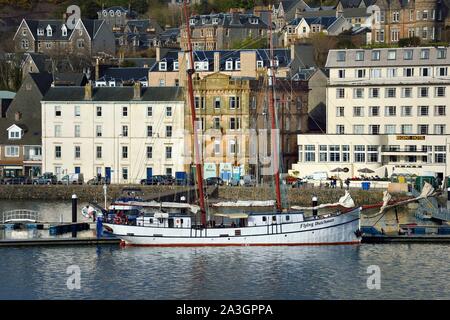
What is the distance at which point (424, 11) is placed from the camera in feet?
413

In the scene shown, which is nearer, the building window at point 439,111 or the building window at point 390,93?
the building window at point 439,111

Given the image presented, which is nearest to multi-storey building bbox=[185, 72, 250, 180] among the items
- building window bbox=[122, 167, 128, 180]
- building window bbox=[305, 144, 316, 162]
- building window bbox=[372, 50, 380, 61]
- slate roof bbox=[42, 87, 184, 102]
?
slate roof bbox=[42, 87, 184, 102]

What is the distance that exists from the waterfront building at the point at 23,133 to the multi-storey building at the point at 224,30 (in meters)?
44.0

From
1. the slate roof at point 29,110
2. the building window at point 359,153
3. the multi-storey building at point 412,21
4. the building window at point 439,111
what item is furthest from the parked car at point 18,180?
the multi-storey building at point 412,21

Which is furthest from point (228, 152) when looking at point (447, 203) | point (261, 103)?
point (447, 203)

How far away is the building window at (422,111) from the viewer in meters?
92.5

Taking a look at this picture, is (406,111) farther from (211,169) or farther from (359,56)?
(211,169)

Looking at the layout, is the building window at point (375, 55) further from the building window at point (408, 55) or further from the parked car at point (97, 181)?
the parked car at point (97, 181)

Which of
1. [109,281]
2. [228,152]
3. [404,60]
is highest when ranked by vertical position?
[404,60]

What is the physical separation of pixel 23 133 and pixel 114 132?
9.30m

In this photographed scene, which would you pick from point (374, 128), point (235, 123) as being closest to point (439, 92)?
point (374, 128)

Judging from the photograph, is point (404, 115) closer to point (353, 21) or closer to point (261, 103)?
point (261, 103)

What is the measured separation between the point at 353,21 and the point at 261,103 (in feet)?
175

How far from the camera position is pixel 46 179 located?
304 feet
